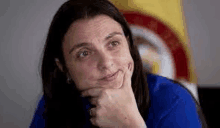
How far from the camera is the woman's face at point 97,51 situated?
39 centimetres

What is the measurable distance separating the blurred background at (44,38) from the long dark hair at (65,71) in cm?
20

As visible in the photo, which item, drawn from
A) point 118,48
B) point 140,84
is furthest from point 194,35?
point 118,48

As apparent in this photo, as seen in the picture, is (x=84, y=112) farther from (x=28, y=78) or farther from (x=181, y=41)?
(x=181, y=41)

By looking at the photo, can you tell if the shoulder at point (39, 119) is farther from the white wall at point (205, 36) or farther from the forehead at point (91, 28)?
the white wall at point (205, 36)

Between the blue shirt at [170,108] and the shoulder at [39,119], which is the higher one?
the blue shirt at [170,108]

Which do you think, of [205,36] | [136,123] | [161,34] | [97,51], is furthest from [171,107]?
[205,36]

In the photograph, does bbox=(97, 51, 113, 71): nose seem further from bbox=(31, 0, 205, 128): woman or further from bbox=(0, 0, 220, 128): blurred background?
bbox=(0, 0, 220, 128): blurred background

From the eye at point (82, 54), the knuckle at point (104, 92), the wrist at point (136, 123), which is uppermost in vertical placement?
the eye at point (82, 54)

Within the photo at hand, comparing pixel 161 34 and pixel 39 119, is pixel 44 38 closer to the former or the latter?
pixel 39 119

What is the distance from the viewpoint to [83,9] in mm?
424

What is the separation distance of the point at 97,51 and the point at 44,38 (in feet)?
1.41

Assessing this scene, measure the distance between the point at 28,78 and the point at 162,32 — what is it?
0.64 m

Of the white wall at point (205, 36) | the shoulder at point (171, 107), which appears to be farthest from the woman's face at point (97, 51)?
the white wall at point (205, 36)

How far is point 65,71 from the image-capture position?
0.50 meters
